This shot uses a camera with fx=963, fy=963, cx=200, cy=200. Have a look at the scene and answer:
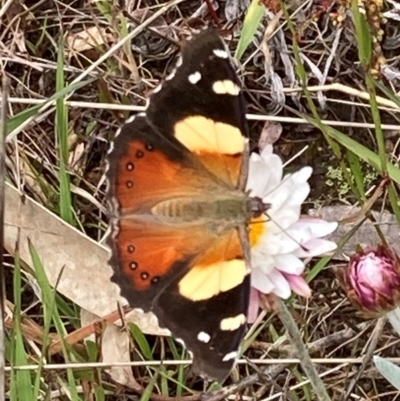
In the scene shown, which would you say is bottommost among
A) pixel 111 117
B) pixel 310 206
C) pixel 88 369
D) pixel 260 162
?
pixel 88 369

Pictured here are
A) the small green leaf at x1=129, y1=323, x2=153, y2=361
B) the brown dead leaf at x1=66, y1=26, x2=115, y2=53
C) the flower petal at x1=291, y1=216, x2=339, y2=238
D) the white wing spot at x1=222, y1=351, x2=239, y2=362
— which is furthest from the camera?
the brown dead leaf at x1=66, y1=26, x2=115, y2=53

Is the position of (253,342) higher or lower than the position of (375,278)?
lower

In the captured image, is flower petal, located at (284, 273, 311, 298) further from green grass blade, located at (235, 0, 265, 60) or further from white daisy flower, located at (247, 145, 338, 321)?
green grass blade, located at (235, 0, 265, 60)

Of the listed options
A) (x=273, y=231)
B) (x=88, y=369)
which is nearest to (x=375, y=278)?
(x=273, y=231)

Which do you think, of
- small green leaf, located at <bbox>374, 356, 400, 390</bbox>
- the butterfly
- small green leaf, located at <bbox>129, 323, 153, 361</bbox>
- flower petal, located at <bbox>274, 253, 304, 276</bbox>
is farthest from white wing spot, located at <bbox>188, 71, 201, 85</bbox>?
small green leaf, located at <bbox>129, 323, 153, 361</bbox>

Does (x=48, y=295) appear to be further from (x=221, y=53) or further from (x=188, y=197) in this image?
(x=221, y=53)

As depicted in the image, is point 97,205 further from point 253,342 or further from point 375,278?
point 375,278
